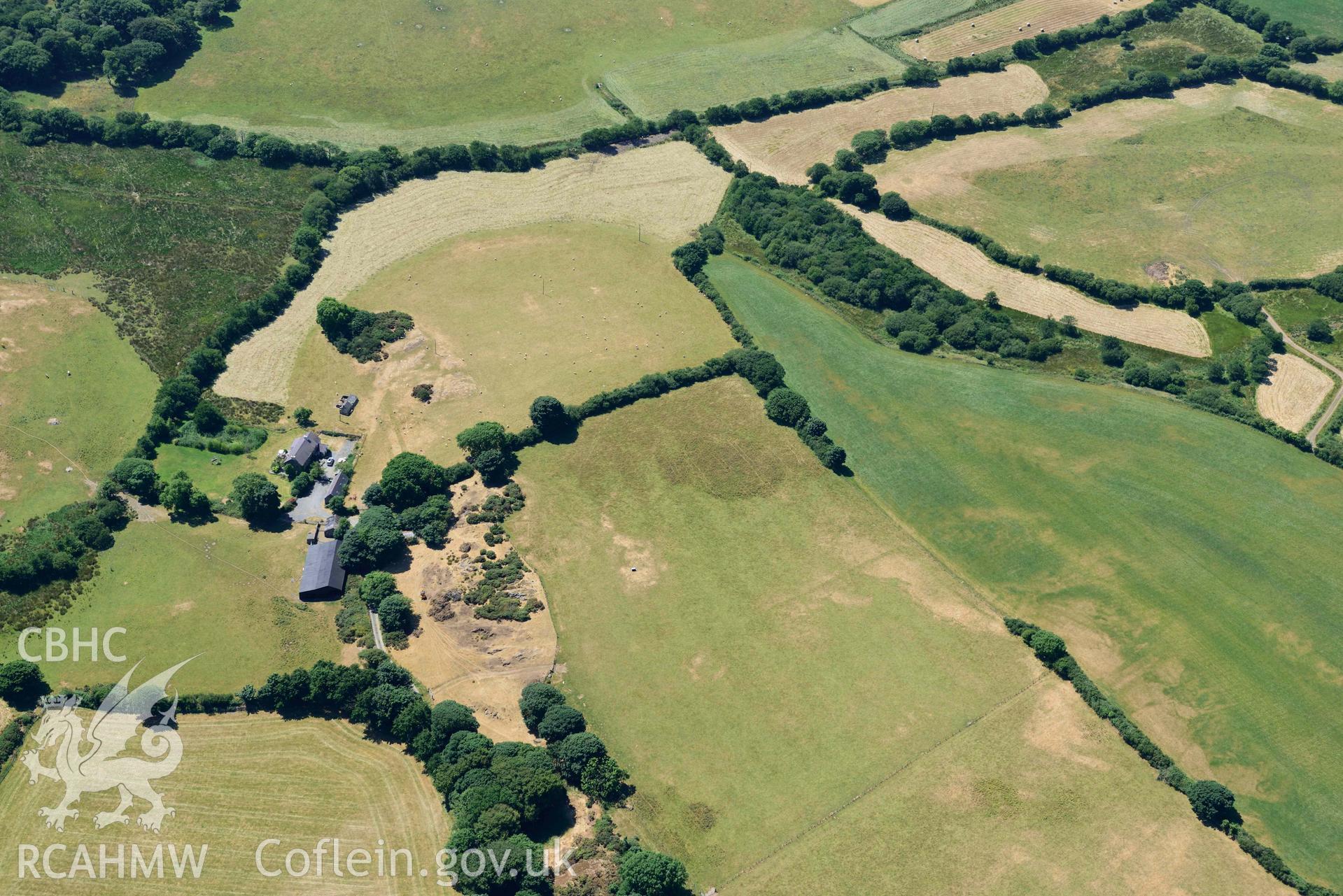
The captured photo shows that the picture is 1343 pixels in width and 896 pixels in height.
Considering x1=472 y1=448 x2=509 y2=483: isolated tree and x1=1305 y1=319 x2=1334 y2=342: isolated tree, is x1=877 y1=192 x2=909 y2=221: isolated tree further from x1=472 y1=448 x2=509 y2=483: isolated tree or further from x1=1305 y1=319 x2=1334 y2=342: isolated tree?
x1=472 y1=448 x2=509 y2=483: isolated tree

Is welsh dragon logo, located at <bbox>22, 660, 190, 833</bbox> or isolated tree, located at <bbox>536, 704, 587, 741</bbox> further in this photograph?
isolated tree, located at <bbox>536, 704, 587, 741</bbox>

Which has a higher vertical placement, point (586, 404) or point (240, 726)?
point (586, 404)

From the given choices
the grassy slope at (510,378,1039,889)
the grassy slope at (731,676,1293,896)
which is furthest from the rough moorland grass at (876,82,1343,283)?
the grassy slope at (731,676,1293,896)

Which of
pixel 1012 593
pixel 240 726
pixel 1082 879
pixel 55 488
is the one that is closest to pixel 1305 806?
pixel 1082 879

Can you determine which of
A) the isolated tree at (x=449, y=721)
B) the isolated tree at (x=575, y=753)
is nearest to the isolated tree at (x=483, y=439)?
the isolated tree at (x=449, y=721)

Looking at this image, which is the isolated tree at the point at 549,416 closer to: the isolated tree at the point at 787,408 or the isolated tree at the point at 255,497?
the isolated tree at the point at 787,408

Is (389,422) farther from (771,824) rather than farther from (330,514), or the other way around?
(771,824)
